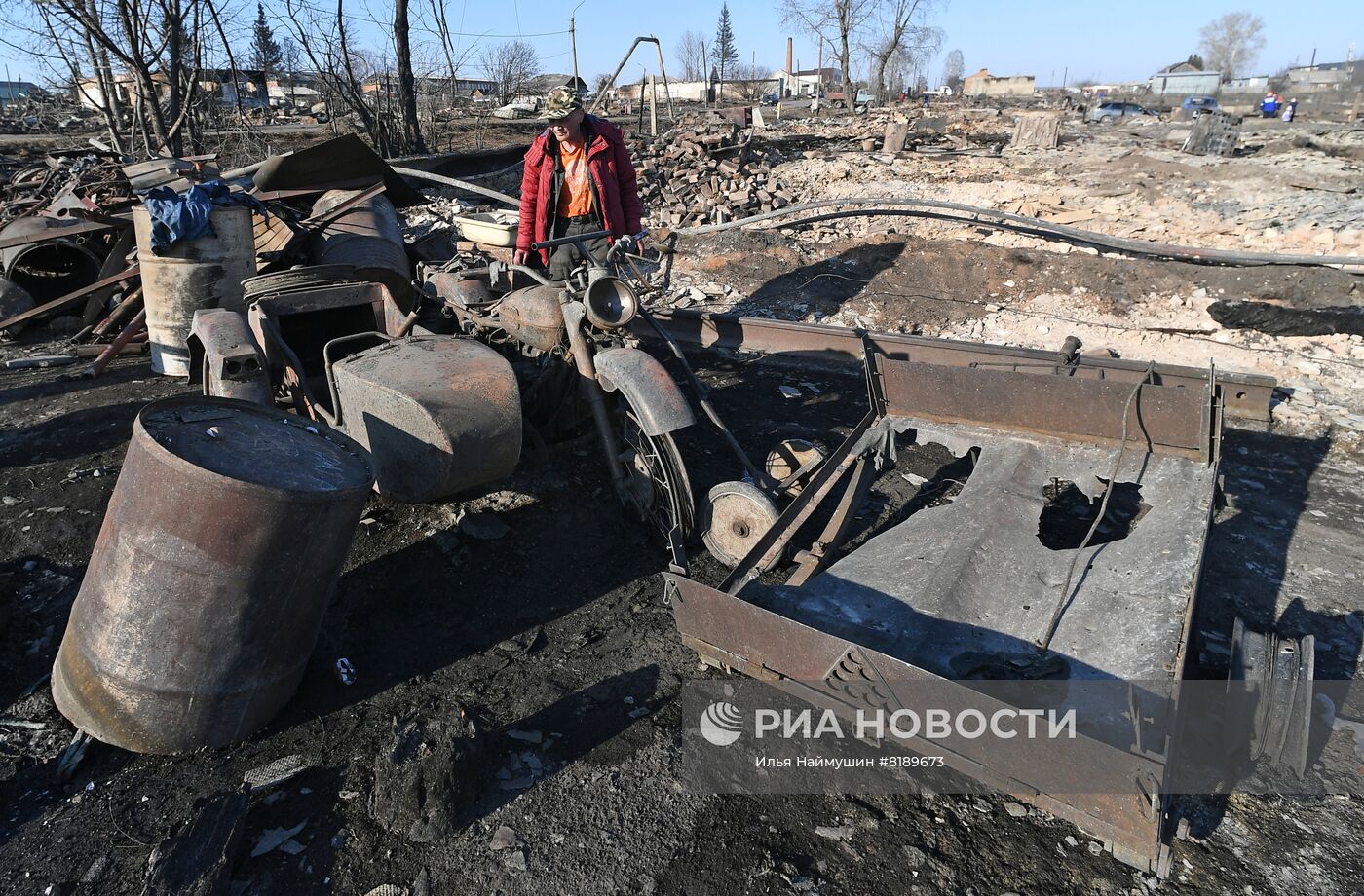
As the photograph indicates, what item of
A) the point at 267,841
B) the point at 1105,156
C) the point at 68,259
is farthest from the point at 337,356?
the point at 1105,156

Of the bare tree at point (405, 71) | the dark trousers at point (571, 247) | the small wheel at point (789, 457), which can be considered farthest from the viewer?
the bare tree at point (405, 71)

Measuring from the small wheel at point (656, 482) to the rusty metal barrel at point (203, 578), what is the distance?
145 centimetres

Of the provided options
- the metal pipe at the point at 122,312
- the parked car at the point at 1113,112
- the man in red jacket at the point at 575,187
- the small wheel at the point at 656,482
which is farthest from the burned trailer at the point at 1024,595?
the parked car at the point at 1113,112

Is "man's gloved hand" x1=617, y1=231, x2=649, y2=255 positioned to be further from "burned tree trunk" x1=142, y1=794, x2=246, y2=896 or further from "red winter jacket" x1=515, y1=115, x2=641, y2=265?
"burned tree trunk" x1=142, y1=794, x2=246, y2=896

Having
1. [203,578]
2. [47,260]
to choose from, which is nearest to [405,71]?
[47,260]

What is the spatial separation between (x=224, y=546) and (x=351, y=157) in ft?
25.5

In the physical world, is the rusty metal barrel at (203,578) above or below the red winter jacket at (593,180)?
below

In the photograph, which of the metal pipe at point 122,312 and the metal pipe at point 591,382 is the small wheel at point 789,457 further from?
the metal pipe at point 122,312

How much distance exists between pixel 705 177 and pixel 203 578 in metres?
12.2

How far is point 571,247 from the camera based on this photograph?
6.01 m

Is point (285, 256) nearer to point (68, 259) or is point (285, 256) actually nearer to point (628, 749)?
point (68, 259)

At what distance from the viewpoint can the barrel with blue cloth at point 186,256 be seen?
664 cm

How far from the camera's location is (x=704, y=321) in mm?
7184

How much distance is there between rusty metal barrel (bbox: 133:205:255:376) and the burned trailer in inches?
214
